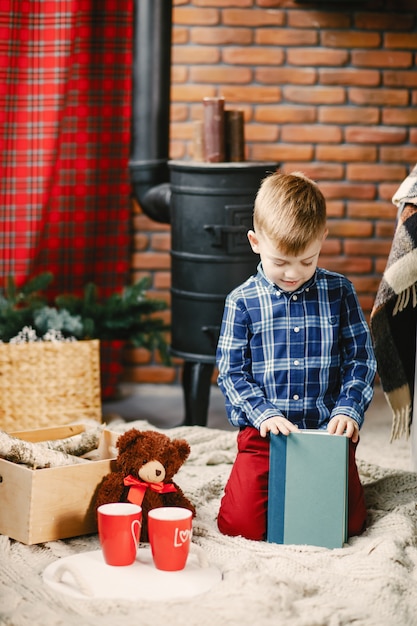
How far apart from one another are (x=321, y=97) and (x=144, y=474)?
1986 mm

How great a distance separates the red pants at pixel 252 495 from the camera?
5.94 feet

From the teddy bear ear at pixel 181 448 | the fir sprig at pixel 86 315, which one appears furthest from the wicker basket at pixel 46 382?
the teddy bear ear at pixel 181 448

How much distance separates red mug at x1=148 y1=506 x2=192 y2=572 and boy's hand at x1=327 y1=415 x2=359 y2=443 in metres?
0.36

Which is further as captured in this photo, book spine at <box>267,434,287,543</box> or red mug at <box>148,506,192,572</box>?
book spine at <box>267,434,287,543</box>

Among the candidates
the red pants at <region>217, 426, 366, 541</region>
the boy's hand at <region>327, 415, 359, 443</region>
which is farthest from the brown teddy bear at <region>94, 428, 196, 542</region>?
the boy's hand at <region>327, 415, 359, 443</region>

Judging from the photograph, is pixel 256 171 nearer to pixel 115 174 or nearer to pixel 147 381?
pixel 115 174

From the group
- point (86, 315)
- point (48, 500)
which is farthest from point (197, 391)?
Result: point (48, 500)

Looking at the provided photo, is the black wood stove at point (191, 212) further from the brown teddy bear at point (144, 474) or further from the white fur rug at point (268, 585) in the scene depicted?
the brown teddy bear at point (144, 474)

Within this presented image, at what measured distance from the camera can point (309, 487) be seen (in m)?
1.75

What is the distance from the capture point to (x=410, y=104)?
3371 millimetres

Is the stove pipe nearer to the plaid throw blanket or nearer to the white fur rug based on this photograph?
the plaid throw blanket

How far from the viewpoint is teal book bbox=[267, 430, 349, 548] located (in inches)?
68.6

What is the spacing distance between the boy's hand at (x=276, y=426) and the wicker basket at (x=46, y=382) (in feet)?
3.47

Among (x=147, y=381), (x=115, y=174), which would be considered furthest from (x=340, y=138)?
(x=147, y=381)
